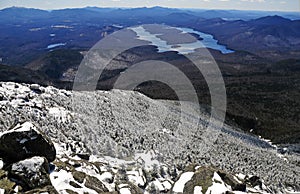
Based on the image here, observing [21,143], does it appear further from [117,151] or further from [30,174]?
[117,151]

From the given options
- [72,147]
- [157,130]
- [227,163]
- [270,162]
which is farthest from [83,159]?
[270,162]

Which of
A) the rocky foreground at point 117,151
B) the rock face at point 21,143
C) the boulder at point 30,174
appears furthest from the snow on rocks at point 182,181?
the rock face at point 21,143

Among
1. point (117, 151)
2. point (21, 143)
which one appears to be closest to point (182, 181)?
point (117, 151)

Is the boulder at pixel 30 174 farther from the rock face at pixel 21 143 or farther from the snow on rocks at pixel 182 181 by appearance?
the snow on rocks at pixel 182 181

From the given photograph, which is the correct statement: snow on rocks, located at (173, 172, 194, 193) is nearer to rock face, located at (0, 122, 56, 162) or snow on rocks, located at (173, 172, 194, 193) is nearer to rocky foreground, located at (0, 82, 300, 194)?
rocky foreground, located at (0, 82, 300, 194)

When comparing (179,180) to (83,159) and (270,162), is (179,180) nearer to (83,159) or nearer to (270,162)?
(83,159)

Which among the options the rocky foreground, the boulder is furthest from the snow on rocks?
the boulder
